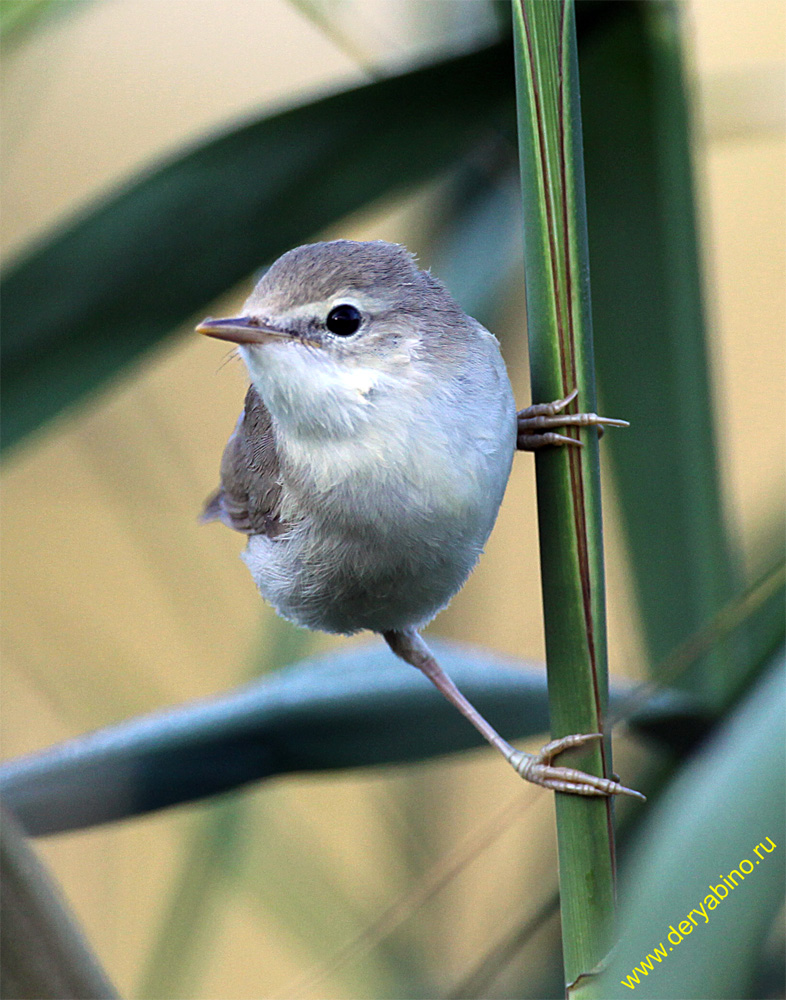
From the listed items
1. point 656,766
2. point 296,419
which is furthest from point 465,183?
point 656,766

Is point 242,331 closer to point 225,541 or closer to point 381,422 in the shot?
point 381,422

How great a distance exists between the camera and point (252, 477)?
108 centimetres

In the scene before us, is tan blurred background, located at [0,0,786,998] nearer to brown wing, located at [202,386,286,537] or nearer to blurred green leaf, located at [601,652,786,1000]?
brown wing, located at [202,386,286,537]

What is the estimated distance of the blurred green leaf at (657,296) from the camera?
0.92 m

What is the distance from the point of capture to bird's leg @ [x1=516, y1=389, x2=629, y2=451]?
686mm

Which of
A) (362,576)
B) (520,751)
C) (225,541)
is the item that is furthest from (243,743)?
(225,541)

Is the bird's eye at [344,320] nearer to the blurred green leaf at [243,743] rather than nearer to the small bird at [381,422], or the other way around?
the small bird at [381,422]

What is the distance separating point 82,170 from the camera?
2490 millimetres

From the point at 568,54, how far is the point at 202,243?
1.44 ft

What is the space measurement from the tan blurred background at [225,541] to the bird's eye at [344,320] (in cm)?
19

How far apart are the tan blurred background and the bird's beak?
18 cm

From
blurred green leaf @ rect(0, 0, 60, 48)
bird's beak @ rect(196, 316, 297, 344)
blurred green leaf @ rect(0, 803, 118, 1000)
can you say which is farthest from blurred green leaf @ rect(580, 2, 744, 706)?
blurred green leaf @ rect(0, 803, 118, 1000)

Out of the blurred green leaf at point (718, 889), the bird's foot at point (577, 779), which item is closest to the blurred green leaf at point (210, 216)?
the bird's foot at point (577, 779)

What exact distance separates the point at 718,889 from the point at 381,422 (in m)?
0.51
